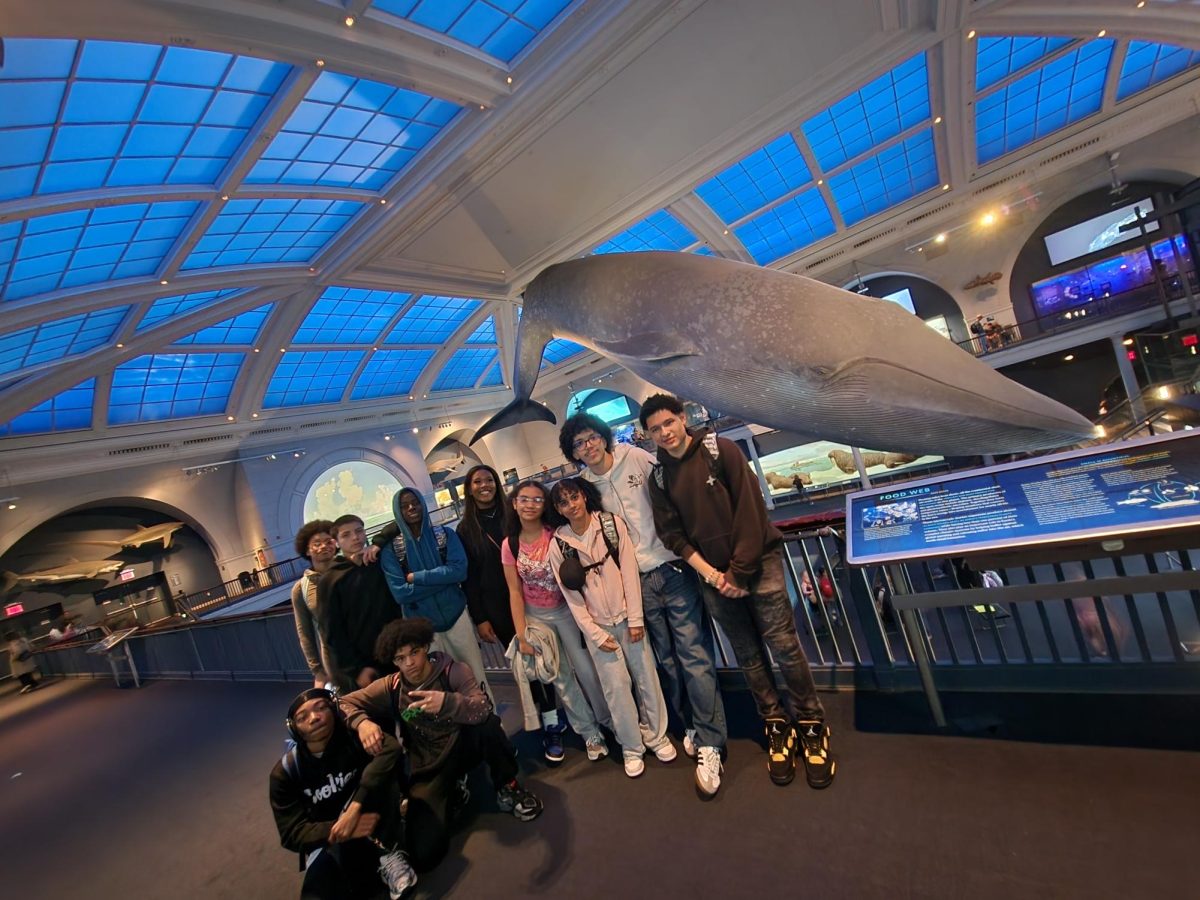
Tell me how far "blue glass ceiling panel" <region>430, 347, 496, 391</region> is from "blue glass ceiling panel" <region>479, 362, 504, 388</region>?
26.5 inches

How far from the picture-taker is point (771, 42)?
8.41 m

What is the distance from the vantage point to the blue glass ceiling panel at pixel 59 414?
15.0 meters

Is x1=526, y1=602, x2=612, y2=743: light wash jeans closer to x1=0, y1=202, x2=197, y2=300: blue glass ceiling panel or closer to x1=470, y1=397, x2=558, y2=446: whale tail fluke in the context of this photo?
x1=470, y1=397, x2=558, y2=446: whale tail fluke

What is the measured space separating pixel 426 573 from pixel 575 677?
1.08m

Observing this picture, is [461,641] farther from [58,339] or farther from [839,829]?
[58,339]

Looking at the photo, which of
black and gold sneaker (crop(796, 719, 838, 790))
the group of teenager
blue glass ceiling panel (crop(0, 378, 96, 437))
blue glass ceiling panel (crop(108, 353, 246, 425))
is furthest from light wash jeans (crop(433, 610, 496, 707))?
blue glass ceiling panel (crop(0, 378, 96, 437))

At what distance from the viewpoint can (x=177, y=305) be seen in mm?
14266

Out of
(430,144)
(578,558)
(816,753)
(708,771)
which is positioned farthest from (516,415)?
(430,144)

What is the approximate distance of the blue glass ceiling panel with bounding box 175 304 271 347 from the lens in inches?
625

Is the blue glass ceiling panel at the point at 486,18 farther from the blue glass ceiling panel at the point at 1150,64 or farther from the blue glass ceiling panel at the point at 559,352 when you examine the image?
the blue glass ceiling panel at the point at 559,352

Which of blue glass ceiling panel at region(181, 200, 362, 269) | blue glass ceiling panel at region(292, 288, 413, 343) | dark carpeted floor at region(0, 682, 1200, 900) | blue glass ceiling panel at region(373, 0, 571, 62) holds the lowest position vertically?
dark carpeted floor at region(0, 682, 1200, 900)

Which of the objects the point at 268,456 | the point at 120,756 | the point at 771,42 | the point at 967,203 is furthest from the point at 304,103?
the point at 967,203

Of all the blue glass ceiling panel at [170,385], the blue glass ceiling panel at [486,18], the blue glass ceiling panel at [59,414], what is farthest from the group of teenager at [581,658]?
the blue glass ceiling panel at [59,414]

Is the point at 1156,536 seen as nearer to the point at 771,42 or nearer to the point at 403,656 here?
the point at 403,656
